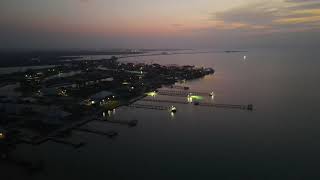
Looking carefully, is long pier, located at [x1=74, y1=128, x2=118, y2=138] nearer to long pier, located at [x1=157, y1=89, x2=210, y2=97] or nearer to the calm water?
the calm water

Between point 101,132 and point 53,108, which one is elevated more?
point 53,108

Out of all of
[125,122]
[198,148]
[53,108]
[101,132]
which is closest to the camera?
[198,148]

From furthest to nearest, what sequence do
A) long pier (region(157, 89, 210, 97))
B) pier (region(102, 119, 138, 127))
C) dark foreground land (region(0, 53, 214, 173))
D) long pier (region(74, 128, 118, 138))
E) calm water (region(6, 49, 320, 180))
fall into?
long pier (region(157, 89, 210, 97)) < pier (region(102, 119, 138, 127)) < long pier (region(74, 128, 118, 138)) < dark foreground land (region(0, 53, 214, 173)) < calm water (region(6, 49, 320, 180))

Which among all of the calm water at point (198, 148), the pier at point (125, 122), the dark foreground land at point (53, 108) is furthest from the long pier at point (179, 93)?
the pier at point (125, 122)

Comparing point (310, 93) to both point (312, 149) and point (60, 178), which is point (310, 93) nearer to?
point (312, 149)

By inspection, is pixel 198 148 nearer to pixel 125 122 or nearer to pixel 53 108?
pixel 125 122

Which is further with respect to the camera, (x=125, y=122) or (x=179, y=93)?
(x=179, y=93)

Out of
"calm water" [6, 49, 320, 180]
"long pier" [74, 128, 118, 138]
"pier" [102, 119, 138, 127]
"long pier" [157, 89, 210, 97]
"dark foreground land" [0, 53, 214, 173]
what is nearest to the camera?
"calm water" [6, 49, 320, 180]

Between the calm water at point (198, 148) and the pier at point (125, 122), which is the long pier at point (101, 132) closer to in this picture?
the calm water at point (198, 148)

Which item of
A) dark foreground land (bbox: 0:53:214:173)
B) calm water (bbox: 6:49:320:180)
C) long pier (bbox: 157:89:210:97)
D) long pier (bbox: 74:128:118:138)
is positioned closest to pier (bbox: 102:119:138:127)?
dark foreground land (bbox: 0:53:214:173)

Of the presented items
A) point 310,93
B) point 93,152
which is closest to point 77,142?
point 93,152

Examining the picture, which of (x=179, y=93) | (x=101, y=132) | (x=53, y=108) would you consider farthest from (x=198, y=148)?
(x=179, y=93)
